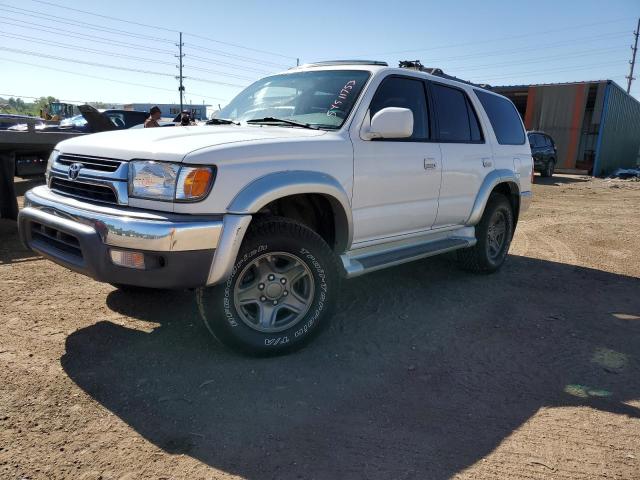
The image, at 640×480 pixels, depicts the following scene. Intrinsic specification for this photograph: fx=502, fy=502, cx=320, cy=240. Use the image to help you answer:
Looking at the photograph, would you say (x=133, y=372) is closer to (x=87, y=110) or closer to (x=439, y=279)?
(x=439, y=279)

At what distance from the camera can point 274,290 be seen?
10.7 feet

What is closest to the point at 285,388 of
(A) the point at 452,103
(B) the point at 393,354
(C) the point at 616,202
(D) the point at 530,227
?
(B) the point at 393,354

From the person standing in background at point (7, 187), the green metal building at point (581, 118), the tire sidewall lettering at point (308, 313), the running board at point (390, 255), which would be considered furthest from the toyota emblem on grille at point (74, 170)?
the green metal building at point (581, 118)

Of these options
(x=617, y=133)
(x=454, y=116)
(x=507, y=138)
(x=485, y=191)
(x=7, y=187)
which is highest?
(x=617, y=133)

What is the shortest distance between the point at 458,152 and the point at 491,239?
1.46 metres

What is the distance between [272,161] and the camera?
304 cm

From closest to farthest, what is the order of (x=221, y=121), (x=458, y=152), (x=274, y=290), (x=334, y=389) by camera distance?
(x=334, y=389) < (x=274, y=290) < (x=221, y=121) < (x=458, y=152)

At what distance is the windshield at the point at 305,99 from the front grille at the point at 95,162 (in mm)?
1367

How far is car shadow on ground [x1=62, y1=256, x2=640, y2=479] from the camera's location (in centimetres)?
→ 239

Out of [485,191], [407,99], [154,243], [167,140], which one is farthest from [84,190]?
[485,191]

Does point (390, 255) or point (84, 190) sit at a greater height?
point (84, 190)

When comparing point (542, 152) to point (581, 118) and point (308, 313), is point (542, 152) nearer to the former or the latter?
point (581, 118)

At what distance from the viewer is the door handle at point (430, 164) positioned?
421 cm

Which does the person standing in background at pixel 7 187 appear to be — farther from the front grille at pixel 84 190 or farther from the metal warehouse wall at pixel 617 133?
the metal warehouse wall at pixel 617 133
